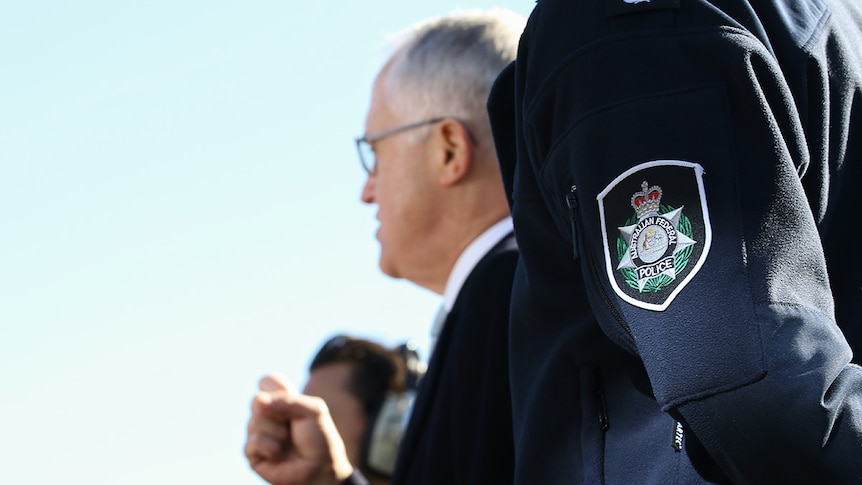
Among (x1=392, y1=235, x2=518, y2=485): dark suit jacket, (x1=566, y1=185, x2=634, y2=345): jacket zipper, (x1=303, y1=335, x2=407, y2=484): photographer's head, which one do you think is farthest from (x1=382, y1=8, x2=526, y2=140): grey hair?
(x1=566, y1=185, x2=634, y2=345): jacket zipper

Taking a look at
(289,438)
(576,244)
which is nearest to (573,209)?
(576,244)

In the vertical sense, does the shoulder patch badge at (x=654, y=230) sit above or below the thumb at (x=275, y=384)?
above

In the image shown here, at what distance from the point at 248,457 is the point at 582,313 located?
5.57 ft

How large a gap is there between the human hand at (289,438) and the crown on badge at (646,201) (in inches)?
74.1

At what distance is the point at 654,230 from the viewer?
4.17ft

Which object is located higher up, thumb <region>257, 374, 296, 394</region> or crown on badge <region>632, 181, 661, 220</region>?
crown on badge <region>632, 181, 661, 220</region>

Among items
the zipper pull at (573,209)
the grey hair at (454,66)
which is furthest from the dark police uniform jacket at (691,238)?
the grey hair at (454,66)

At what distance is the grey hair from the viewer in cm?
326

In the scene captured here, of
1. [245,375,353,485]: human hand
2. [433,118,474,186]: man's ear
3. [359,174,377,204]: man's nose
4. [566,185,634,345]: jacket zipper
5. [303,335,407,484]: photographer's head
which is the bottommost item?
[303,335,407,484]: photographer's head

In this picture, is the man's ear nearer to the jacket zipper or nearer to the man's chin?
the man's chin

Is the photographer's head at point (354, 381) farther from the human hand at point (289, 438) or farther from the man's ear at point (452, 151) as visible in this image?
the man's ear at point (452, 151)

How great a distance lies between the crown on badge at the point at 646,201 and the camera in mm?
1275

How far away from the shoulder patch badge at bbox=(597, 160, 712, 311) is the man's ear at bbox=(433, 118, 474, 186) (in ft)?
6.29

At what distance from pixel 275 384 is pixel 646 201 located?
1984 mm
